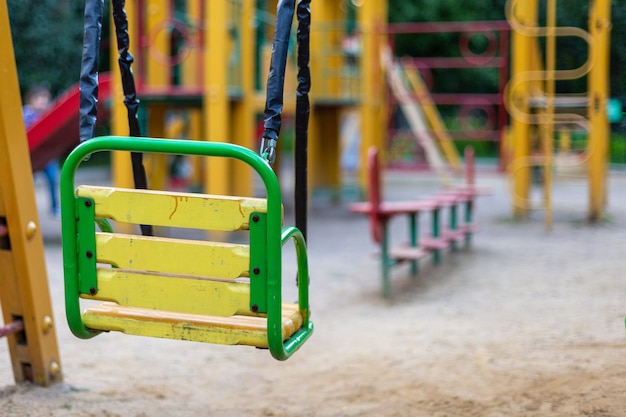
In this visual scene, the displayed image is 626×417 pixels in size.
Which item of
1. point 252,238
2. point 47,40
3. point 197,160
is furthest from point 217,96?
point 47,40

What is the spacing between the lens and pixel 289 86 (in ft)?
33.6

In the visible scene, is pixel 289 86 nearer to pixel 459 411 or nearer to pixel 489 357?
pixel 489 357

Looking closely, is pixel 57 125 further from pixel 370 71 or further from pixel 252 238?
pixel 252 238

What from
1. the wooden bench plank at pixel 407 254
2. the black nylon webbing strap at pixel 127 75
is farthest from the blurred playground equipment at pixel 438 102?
the black nylon webbing strap at pixel 127 75

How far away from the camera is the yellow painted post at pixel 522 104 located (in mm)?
9469

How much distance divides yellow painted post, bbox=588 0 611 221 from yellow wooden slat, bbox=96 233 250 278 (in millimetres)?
7292

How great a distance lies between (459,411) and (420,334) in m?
1.48

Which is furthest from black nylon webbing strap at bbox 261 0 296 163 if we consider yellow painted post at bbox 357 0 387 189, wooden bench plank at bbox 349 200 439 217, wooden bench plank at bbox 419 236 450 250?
yellow painted post at bbox 357 0 387 189

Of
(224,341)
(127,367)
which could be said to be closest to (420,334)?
(127,367)

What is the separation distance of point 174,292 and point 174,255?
11 cm

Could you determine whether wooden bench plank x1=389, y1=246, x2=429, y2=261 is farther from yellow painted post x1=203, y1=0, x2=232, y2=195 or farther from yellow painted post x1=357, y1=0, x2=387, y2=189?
yellow painted post x1=357, y1=0, x2=387, y2=189

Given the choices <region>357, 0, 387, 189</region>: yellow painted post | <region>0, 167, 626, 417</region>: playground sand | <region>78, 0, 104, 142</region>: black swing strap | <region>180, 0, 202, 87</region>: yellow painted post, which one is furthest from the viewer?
<region>357, 0, 387, 189</region>: yellow painted post

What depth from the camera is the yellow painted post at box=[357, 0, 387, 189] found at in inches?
433

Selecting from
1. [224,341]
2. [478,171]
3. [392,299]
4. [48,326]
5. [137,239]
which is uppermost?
[137,239]
